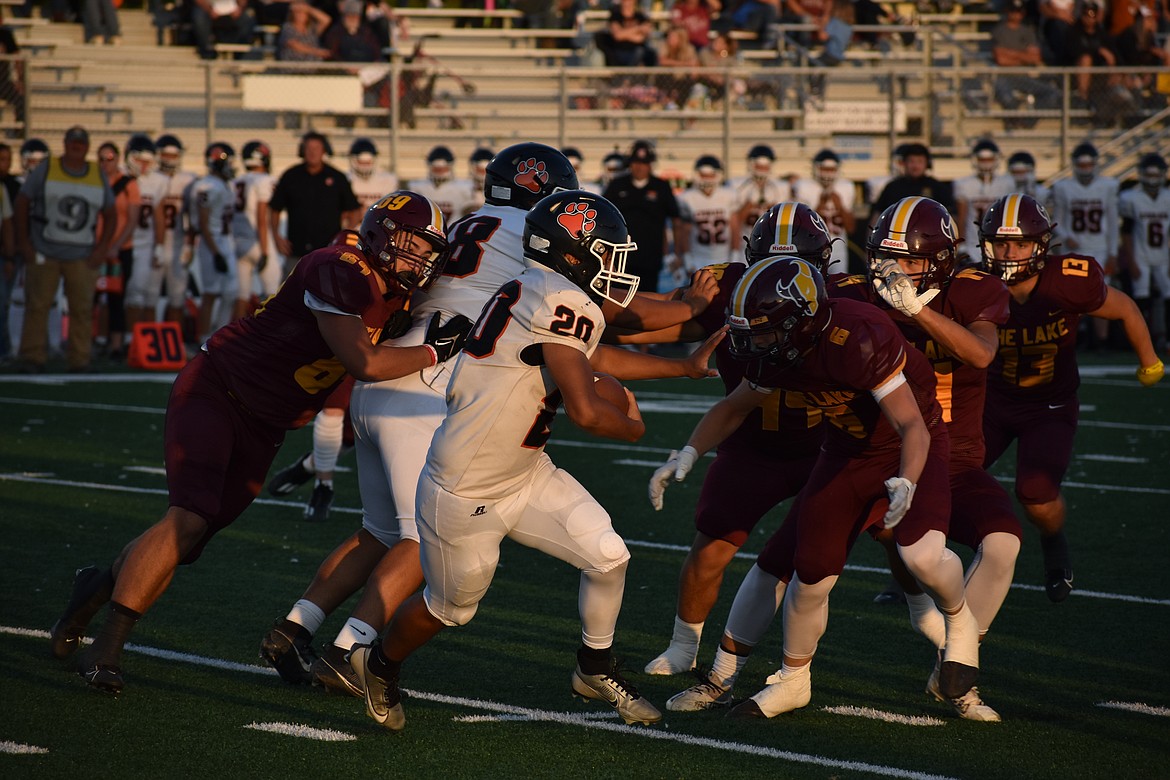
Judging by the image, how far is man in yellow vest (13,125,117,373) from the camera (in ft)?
42.0

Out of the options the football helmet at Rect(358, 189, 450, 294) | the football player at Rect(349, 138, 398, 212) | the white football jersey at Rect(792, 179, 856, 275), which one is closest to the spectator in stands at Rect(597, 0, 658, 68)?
the white football jersey at Rect(792, 179, 856, 275)

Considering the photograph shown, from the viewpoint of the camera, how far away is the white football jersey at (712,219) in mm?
15453

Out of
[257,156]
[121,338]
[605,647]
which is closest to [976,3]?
[257,156]

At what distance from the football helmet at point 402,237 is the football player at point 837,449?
1.06 metres

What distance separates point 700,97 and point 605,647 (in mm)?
14306

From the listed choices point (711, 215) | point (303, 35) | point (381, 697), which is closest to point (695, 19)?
point (303, 35)

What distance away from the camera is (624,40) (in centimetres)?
1886

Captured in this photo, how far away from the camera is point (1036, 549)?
718cm

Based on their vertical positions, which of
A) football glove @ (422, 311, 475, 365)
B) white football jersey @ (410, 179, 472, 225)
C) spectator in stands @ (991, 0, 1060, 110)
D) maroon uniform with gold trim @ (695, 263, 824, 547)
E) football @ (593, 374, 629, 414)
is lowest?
maroon uniform with gold trim @ (695, 263, 824, 547)

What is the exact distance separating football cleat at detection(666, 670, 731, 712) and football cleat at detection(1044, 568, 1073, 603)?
6.04 feet

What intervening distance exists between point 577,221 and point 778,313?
0.65 meters

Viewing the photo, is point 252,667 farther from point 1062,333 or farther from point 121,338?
point 121,338

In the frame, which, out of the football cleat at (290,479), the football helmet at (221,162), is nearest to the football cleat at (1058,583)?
the football cleat at (290,479)

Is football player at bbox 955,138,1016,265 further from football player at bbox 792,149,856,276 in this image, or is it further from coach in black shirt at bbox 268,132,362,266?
coach in black shirt at bbox 268,132,362,266
